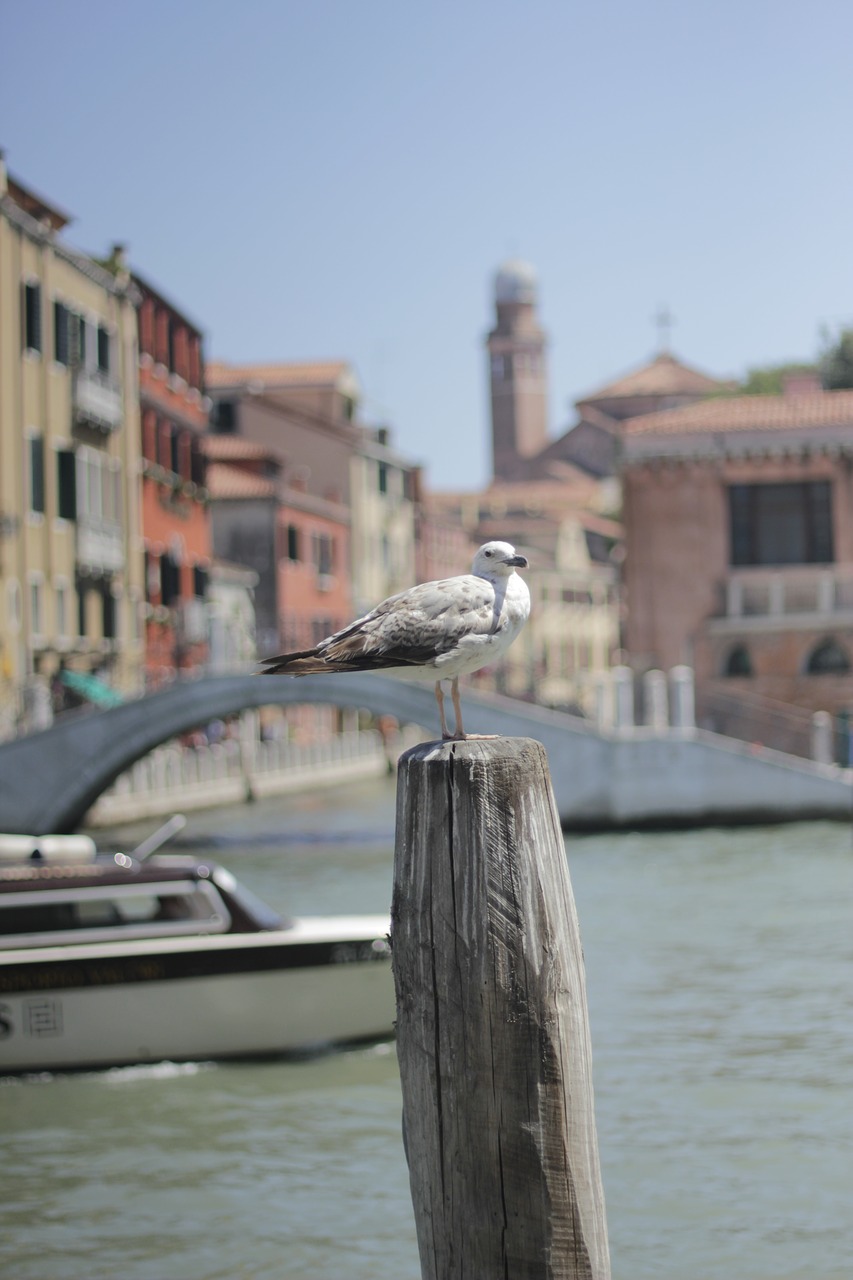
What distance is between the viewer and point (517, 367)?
306ft

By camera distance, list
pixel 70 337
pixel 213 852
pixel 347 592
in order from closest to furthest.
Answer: pixel 213 852
pixel 70 337
pixel 347 592

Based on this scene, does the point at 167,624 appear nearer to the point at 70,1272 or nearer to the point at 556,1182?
the point at 70,1272

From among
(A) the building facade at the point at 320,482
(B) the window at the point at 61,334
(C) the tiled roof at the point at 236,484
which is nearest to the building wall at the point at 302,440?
(A) the building facade at the point at 320,482

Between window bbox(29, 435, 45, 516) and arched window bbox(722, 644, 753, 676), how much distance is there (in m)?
9.90

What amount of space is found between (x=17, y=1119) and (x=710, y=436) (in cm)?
2022

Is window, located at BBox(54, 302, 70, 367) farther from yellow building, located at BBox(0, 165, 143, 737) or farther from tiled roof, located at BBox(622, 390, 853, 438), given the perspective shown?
tiled roof, located at BBox(622, 390, 853, 438)

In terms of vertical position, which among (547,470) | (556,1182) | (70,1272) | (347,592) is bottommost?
(70,1272)

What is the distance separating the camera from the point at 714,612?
2805cm

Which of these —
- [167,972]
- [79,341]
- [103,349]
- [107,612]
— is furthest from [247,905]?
[103,349]

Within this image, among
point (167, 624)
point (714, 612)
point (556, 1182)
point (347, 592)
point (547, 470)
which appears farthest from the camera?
point (547, 470)

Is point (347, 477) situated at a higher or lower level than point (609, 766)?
higher

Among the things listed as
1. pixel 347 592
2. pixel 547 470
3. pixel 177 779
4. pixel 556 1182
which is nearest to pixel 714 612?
pixel 177 779

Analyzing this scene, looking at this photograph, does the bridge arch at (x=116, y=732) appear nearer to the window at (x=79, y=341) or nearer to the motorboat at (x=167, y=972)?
Answer: the window at (x=79, y=341)

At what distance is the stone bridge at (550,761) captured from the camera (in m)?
23.0
